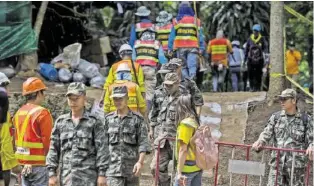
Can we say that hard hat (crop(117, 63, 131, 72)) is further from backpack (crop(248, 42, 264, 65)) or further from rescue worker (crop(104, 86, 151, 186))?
backpack (crop(248, 42, 264, 65))

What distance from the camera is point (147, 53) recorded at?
40.6ft

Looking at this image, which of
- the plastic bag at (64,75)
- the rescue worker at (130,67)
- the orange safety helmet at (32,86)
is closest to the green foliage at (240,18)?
the plastic bag at (64,75)

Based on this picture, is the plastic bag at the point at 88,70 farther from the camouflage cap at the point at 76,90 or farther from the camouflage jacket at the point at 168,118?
the camouflage cap at the point at 76,90

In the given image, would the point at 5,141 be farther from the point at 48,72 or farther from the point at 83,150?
the point at 48,72

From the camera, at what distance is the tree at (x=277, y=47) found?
1384cm

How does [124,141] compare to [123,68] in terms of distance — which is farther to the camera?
[123,68]

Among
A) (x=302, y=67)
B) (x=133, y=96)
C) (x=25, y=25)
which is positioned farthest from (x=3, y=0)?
(x=302, y=67)

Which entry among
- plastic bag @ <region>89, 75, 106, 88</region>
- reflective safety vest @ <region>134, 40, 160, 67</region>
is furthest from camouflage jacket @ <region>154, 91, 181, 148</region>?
plastic bag @ <region>89, 75, 106, 88</region>

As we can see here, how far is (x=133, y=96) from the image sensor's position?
9.73 metres

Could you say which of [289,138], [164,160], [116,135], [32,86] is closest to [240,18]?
[164,160]

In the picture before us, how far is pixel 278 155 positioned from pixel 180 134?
1646mm

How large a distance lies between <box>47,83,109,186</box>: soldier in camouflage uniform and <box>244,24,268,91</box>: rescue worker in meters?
9.88

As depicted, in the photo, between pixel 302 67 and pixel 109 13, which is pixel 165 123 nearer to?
pixel 109 13

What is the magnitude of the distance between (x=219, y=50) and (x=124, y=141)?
9.31 metres
